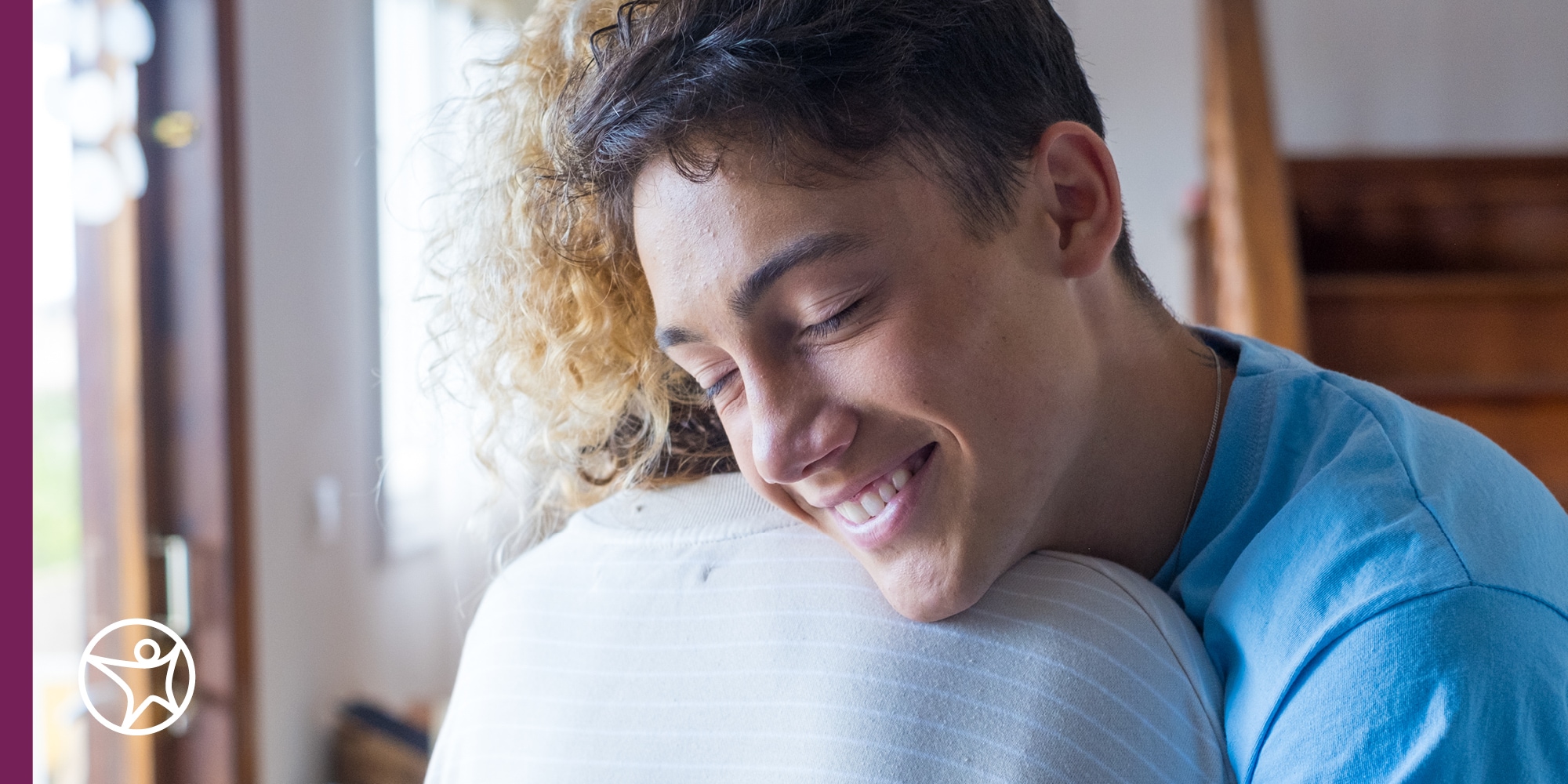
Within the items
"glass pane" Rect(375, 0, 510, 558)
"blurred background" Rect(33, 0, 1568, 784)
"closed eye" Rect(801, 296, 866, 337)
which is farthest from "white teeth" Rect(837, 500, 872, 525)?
"glass pane" Rect(375, 0, 510, 558)

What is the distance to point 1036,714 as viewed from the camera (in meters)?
0.67

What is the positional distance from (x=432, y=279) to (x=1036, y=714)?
818 mm

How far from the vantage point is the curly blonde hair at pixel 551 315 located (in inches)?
40.4

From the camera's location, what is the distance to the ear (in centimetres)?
87

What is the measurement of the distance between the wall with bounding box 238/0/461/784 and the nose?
2.06 metres

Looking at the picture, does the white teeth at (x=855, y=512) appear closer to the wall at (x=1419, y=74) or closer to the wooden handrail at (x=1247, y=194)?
the wooden handrail at (x=1247, y=194)

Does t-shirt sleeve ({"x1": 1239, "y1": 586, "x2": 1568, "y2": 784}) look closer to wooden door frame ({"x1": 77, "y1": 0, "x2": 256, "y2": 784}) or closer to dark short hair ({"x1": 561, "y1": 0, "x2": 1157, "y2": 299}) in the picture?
dark short hair ({"x1": 561, "y1": 0, "x2": 1157, "y2": 299})

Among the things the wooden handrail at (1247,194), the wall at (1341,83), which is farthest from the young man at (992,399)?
the wall at (1341,83)

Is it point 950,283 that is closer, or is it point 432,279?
point 950,283

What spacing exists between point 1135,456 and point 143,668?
2.22 m

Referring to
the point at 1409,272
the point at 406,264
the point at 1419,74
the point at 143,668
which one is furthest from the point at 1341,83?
the point at 143,668

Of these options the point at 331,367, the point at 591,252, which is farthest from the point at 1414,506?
the point at 331,367

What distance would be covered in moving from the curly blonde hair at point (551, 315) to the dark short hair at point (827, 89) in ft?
0.53

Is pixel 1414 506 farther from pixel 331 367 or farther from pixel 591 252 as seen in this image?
pixel 331 367
